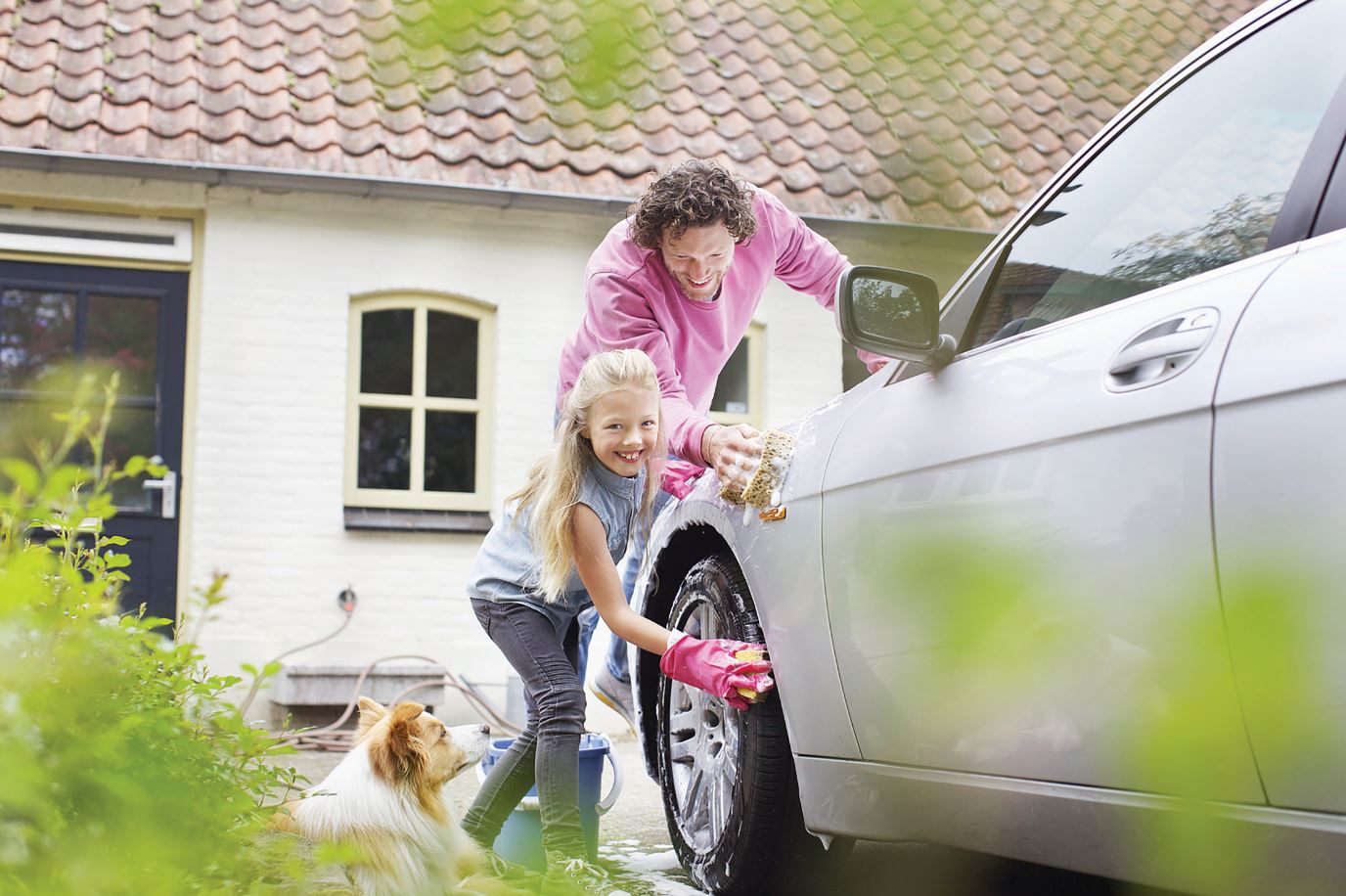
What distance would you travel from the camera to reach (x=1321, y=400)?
1517 millimetres

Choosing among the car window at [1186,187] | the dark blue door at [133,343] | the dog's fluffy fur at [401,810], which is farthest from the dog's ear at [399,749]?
the dark blue door at [133,343]

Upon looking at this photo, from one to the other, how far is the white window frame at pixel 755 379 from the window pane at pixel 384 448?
213 centimetres

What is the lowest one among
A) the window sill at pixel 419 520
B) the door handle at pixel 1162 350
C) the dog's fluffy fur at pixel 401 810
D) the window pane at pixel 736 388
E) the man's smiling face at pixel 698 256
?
the dog's fluffy fur at pixel 401 810

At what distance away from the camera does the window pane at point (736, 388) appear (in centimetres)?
987

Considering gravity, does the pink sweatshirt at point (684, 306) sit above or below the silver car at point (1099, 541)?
above

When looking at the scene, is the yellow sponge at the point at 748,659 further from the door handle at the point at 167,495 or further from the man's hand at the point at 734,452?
the door handle at the point at 167,495

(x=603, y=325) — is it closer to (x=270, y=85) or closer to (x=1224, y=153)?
(x=1224, y=153)

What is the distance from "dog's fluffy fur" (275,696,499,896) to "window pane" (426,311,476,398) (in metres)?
5.96

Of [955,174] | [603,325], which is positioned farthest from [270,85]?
[955,174]

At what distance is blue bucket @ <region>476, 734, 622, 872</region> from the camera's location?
12.1ft

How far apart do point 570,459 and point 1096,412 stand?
170 centimetres

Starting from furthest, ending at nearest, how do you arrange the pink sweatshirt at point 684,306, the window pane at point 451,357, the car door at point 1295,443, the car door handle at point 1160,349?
the window pane at point 451,357 → the pink sweatshirt at point 684,306 → the car door handle at point 1160,349 → the car door at point 1295,443

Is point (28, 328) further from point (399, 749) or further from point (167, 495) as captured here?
point (399, 749)

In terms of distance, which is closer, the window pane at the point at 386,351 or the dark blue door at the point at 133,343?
the dark blue door at the point at 133,343
